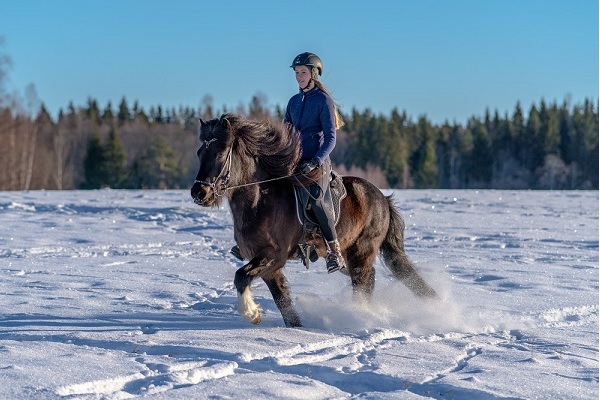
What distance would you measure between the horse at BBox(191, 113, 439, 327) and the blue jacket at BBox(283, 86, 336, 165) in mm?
193

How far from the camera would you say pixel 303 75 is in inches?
271

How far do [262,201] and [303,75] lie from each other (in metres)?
1.21

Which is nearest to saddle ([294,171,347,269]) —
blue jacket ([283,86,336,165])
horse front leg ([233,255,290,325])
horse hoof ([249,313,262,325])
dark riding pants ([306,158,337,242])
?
dark riding pants ([306,158,337,242])

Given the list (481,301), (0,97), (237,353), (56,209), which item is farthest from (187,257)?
(0,97)

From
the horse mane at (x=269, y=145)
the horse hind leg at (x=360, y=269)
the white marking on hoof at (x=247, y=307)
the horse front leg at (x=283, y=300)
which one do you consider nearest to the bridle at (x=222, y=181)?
the horse mane at (x=269, y=145)

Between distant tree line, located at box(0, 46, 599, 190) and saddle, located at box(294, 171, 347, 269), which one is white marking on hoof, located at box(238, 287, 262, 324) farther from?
distant tree line, located at box(0, 46, 599, 190)

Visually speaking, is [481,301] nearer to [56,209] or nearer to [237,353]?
[237,353]

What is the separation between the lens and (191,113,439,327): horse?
6.25m

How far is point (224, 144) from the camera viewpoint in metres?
6.30

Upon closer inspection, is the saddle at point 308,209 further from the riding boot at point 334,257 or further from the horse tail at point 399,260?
the horse tail at point 399,260

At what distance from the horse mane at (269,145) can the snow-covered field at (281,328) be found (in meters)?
1.39

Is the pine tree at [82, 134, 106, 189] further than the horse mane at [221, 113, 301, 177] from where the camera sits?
Yes

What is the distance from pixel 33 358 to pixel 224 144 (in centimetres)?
224

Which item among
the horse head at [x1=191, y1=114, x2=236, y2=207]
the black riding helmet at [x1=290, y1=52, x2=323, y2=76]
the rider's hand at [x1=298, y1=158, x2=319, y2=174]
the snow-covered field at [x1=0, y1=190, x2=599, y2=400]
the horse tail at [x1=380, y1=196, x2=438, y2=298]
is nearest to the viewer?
the snow-covered field at [x1=0, y1=190, x2=599, y2=400]
